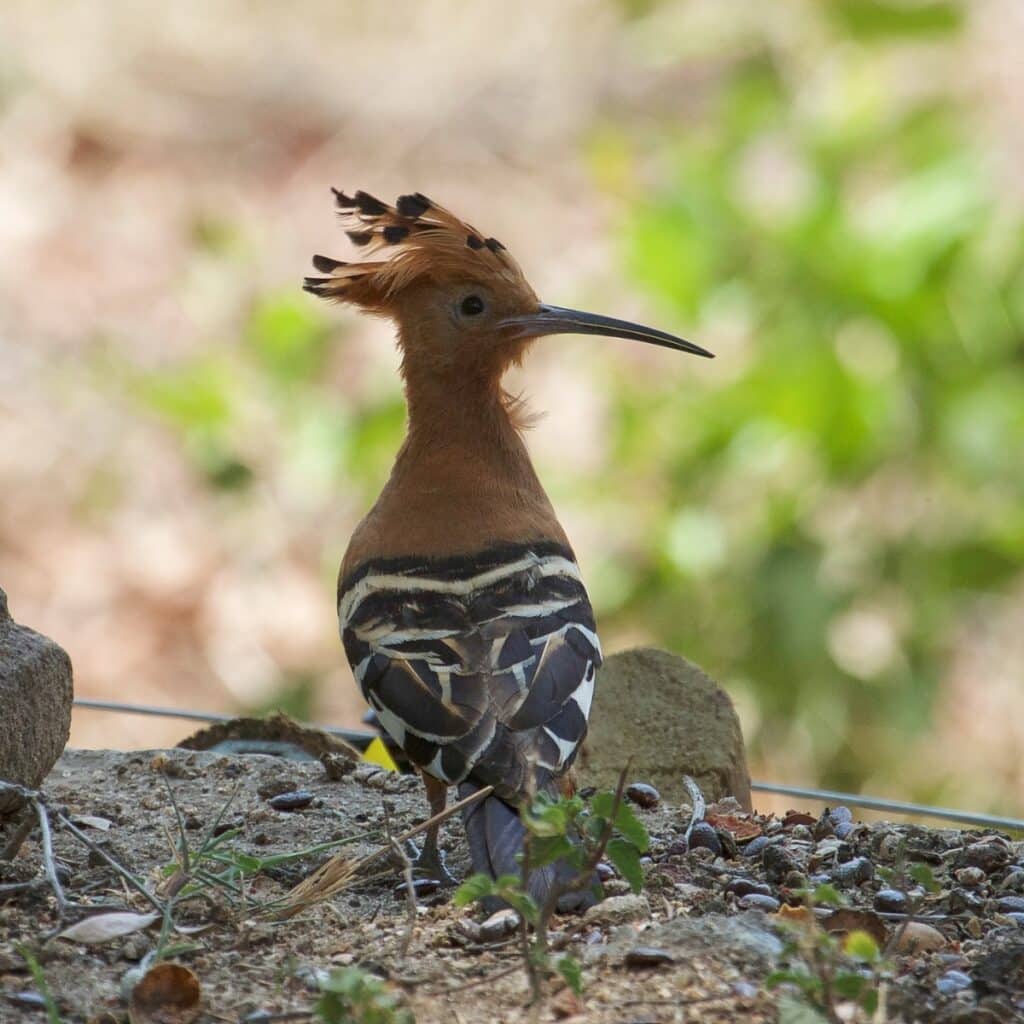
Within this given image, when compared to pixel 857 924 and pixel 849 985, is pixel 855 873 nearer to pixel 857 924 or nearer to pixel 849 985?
pixel 857 924

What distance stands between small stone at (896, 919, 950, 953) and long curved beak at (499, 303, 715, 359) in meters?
1.36

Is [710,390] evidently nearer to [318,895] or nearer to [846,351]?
[846,351]

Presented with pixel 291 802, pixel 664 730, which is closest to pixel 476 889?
pixel 291 802

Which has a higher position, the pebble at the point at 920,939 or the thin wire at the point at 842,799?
the thin wire at the point at 842,799

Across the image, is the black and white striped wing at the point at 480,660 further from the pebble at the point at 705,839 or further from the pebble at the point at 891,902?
the pebble at the point at 891,902

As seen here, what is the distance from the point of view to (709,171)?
5.03m

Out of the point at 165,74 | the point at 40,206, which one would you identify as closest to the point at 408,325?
the point at 40,206

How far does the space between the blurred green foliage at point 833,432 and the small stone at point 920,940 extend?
2551mm

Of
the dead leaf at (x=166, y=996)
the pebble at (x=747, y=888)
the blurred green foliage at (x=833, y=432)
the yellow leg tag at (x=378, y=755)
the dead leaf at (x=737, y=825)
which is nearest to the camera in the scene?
the dead leaf at (x=166, y=996)

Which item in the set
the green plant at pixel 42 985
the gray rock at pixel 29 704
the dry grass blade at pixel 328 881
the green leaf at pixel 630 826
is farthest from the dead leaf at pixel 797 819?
the green plant at pixel 42 985

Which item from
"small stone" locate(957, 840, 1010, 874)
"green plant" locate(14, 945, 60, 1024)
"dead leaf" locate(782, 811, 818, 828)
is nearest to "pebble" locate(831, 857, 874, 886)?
"small stone" locate(957, 840, 1010, 874)

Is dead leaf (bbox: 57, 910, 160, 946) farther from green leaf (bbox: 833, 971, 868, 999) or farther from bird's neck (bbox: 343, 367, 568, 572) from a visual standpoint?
bird's neck (bbox: 343, 367, 568, 572)

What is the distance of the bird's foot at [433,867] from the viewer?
260cm

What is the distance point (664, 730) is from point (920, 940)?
3.17 feet
